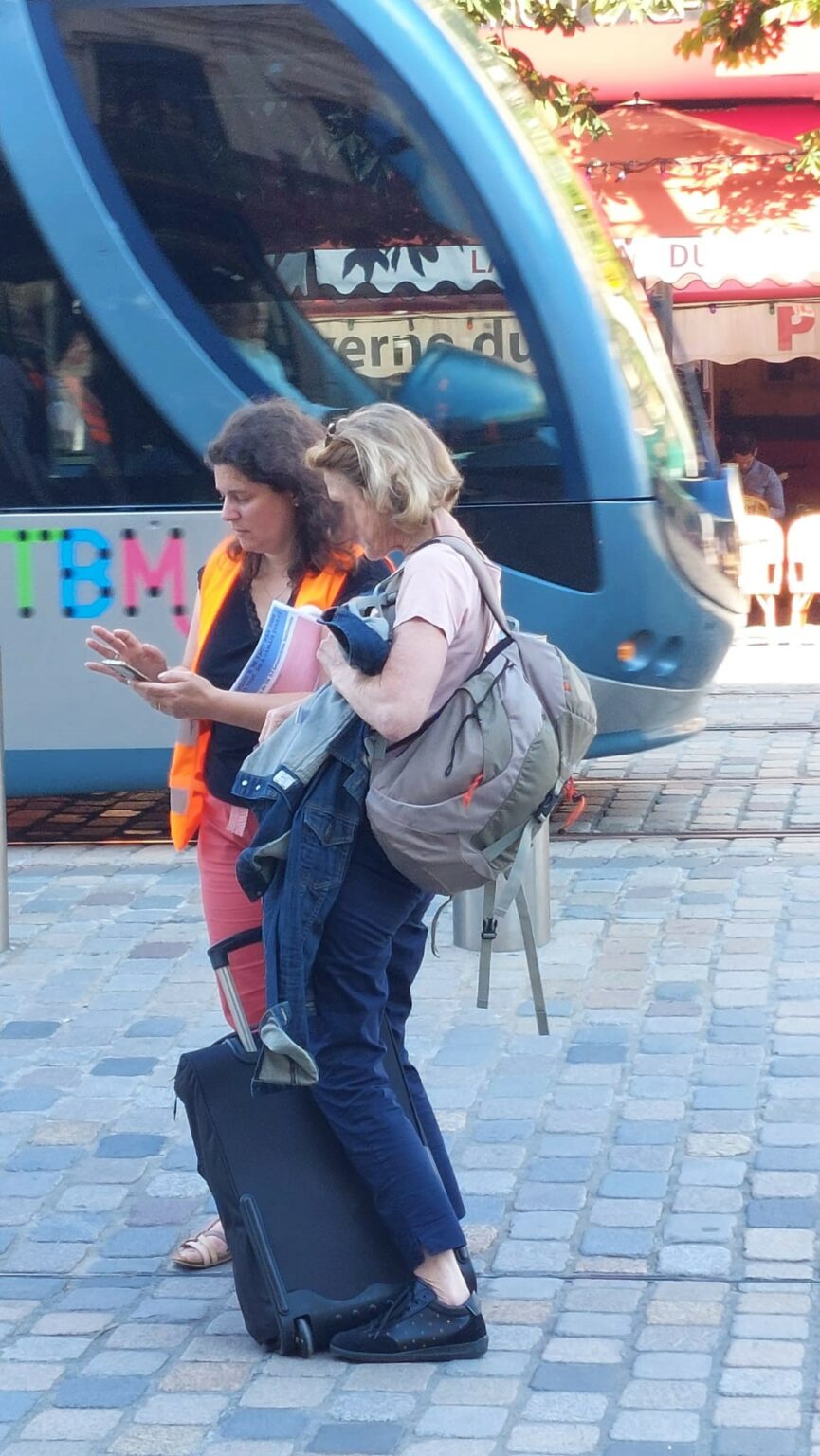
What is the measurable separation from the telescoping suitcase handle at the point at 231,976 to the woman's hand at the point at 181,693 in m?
0.44

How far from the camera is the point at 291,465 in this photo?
3.68 m

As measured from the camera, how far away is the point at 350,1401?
338 cm

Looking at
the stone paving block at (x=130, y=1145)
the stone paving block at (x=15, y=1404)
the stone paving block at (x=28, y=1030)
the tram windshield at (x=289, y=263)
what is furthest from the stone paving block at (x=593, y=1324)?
the tram windshield at (x=289, y=263)

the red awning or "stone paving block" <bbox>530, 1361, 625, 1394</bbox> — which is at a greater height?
the red awning

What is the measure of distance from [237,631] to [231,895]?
1.71 feet

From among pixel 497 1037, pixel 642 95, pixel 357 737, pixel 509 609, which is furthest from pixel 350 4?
pixel 642 95

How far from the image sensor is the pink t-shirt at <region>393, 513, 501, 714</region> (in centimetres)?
328

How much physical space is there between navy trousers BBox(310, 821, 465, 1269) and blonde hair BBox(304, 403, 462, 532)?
1.79 ft

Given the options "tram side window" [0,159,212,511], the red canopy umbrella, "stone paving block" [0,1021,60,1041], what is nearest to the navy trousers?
"stone paving block" [0,1021,60,1041]

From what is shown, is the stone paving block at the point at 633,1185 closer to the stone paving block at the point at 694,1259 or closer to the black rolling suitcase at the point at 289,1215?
the stone paving block at the point at 694,1259

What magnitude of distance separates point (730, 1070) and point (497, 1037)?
25.9 inches

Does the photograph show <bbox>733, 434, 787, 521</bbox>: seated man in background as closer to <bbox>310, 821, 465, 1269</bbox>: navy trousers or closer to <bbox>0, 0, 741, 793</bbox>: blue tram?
<bbox>0, 0, 741, 793</bbox>: blue tram

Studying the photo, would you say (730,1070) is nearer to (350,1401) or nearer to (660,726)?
(350,1401)

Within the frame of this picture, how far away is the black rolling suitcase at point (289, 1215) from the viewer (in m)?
3.54
